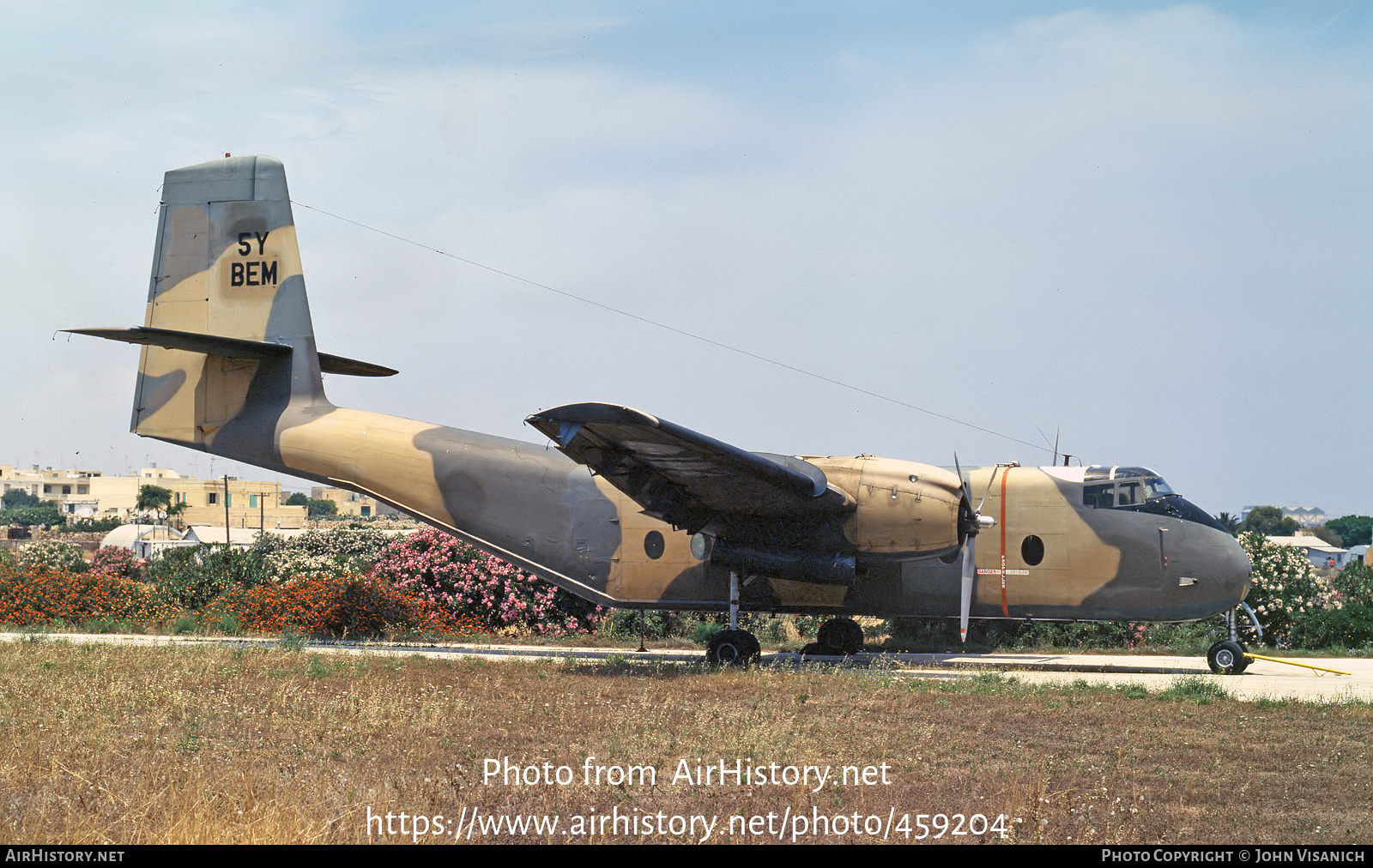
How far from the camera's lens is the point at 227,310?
734 inches

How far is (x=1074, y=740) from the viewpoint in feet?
32.7

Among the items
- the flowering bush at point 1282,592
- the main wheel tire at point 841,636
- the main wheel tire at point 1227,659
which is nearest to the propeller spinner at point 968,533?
the main wheel tire at point 841,636

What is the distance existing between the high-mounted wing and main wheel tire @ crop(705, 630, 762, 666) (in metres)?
1.56

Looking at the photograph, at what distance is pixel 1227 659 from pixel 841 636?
5.57 meters

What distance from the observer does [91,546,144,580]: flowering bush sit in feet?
83.2

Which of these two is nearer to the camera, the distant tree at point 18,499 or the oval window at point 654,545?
the oval window at point 654,545

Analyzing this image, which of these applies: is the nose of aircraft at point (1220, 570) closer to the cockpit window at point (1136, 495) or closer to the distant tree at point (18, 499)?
the cockpit window at point (1136, 495)

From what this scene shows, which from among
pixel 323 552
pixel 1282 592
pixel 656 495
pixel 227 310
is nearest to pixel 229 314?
pixel 227 310

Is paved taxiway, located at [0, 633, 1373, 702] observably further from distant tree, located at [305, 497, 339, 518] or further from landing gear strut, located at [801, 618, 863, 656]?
distant tree, located at [305, 497, 339, 518]

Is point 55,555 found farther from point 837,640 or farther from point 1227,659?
point 1227,659

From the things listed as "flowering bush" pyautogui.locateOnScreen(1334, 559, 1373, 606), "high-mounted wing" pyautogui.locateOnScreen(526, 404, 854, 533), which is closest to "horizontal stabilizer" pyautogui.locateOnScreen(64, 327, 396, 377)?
"high-mounted wing" pyautogui.locateOnScreen(526, 404, 854, 533)

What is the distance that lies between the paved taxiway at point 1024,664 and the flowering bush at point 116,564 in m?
6.83

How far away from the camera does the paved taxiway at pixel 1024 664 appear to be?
45.7 feet

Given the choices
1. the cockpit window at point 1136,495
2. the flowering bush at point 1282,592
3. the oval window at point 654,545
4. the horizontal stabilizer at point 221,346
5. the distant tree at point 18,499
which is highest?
the horizontal stabilizer at point 221,346
